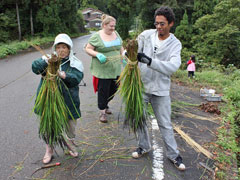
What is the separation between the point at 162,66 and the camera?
2396 mm

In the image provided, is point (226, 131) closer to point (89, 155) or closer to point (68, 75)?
point (89, 155)

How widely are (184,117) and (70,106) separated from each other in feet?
8.61

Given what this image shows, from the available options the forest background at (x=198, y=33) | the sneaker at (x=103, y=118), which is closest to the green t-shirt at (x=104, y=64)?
the forest background at (x=198, y=33)

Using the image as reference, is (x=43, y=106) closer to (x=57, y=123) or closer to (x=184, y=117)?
(x=57, y=123)

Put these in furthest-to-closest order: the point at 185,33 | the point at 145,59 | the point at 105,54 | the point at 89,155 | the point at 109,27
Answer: the point at 185,33 → the point at 105,54 → the point at 109,27 → the point at 89,155 → the point at 145,59

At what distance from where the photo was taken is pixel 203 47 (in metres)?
16.6

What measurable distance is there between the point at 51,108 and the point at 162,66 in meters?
1.31

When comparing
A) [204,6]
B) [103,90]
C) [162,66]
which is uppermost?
[204,6]

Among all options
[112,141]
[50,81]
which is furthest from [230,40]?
[50,81]

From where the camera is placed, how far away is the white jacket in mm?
2482

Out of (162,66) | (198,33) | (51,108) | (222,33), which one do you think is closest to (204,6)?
(198,33)

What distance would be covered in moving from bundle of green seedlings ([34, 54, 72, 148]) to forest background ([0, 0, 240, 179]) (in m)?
0.47

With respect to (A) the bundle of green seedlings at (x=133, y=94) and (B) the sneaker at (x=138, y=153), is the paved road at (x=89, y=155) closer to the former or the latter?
(B) the sneaker at (x=138, y=153)

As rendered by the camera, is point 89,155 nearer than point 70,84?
No
